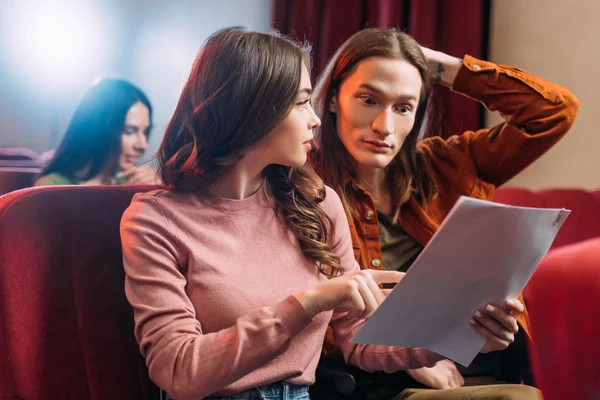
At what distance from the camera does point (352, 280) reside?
34.0 inches

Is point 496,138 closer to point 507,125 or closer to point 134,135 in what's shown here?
point 507,125

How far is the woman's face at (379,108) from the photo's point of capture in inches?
52.1

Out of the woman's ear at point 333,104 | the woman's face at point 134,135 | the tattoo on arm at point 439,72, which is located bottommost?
the woman's face at point 134,135

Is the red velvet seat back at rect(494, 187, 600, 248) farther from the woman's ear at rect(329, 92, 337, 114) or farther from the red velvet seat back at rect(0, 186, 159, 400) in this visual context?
the red velvet seat back at rect(0, 186, 159, 400)

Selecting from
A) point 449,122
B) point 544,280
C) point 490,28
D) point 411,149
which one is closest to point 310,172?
point 411,149

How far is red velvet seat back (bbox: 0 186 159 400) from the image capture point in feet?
3.32

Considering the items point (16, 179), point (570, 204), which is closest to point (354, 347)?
point (570, 204)

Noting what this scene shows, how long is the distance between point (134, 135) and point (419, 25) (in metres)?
Result: 1.17

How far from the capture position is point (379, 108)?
4.38ft

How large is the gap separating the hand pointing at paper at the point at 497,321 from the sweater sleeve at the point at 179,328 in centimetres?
27

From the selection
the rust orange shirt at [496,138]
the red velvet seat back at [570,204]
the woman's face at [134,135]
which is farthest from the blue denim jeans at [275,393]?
the woman's face at [134,135]

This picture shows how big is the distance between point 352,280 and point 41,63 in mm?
2126

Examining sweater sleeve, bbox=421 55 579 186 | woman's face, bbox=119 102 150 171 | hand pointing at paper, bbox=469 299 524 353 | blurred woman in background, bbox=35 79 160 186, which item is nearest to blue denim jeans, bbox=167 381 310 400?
hand pointing at paper, bbox=469 299 524 353

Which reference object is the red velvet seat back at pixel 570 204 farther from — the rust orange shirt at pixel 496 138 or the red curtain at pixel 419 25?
the red curtain at pixel 419 25
